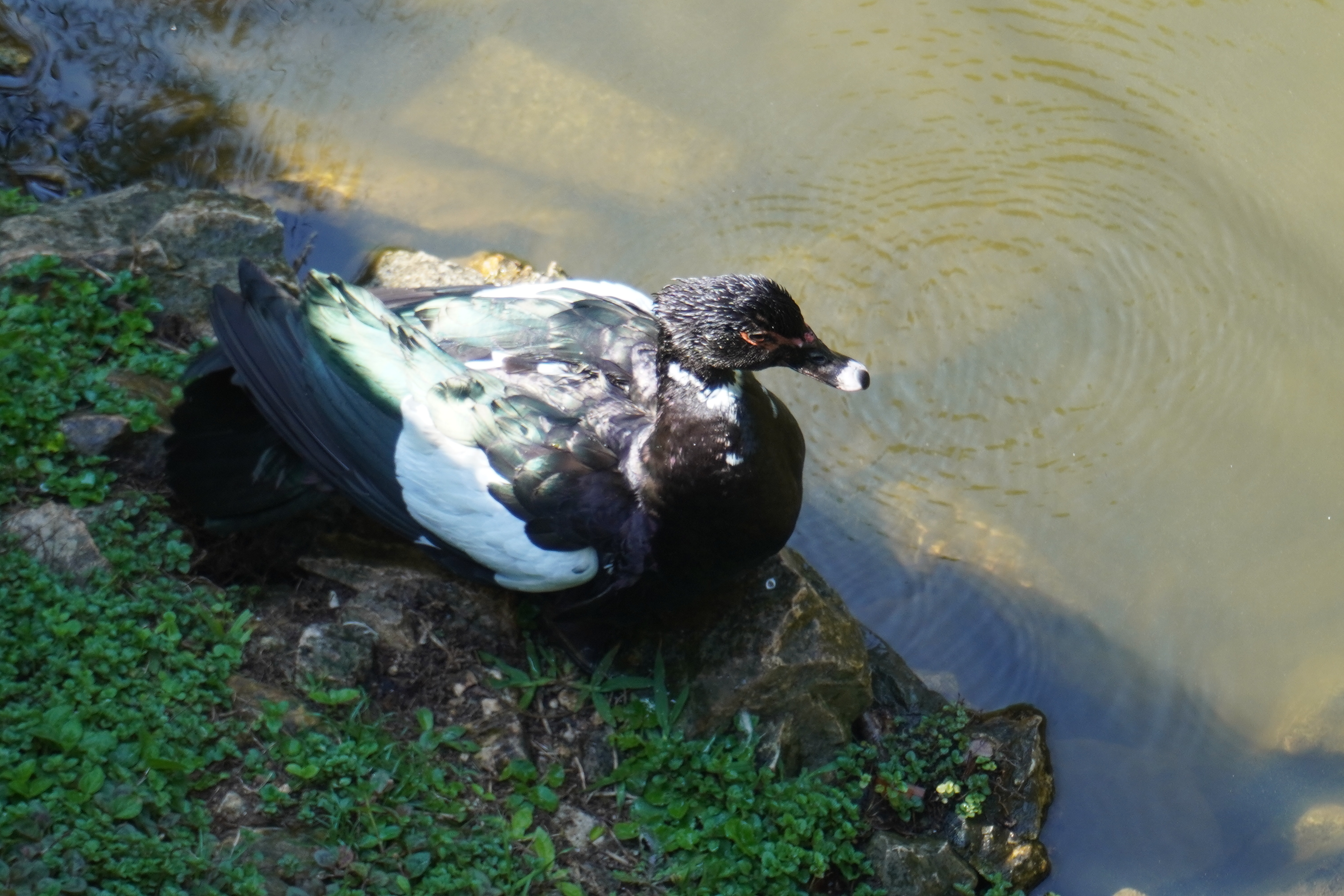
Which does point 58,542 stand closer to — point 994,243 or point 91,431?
point 91,431

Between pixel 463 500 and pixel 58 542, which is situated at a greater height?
pixel 463 500

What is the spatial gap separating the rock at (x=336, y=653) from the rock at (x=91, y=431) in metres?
0.77

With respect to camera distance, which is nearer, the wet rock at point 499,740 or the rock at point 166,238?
the wet rock at point 499,740

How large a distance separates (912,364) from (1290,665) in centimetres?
158

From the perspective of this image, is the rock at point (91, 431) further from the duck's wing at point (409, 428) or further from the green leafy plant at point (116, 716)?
the duck's wing at point (409, 428)

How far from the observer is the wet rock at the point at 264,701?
8.70 feet

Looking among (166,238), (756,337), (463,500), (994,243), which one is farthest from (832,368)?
(166,238)

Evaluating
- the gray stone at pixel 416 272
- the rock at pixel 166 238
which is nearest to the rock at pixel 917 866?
the gray stone at pixel 416 272

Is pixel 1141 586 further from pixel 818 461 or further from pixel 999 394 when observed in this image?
pixel 818 461

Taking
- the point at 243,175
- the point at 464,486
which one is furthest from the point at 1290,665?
the point at 243,175

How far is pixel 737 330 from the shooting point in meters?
2.83

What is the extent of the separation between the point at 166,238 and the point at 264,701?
6.20 ft

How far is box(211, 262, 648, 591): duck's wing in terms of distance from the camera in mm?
2867

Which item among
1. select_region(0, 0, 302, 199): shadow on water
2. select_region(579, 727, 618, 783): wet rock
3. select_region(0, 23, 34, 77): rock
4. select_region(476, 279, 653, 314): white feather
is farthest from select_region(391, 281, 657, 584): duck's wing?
select_region(0, 23, 34, 77): rock
